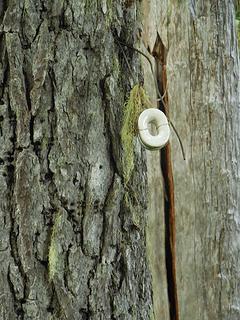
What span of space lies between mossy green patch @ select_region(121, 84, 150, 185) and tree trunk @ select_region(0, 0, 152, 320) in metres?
0.02

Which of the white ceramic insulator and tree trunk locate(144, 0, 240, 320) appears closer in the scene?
the white ceramic insulator

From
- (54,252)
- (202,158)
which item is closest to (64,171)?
(54,252)

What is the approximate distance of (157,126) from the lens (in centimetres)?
156

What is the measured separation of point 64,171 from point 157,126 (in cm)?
29

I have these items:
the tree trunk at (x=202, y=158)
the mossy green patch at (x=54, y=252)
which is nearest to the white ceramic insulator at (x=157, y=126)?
the mossy green patch at (x=54, y=252)

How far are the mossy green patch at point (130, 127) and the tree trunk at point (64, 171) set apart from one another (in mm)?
19

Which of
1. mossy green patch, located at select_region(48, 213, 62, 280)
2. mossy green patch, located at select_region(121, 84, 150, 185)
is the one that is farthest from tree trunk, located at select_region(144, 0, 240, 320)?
mossy green patch, located at select_region(48, 213, 62, 280)

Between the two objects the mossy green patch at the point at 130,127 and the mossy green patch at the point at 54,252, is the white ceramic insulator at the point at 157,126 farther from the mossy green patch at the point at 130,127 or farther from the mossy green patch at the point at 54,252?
the mossy green patch at the point at 54,252

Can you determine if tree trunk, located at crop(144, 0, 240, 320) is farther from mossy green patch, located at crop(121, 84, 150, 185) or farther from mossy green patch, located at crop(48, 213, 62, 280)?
mossy green patch, located at crop(48, 213, 62, 280)

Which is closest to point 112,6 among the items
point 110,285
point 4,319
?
point 110,285

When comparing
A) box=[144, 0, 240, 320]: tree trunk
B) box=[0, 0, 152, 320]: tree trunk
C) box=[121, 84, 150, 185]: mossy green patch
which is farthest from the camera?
box=[144, 0, 240, 320]: tree trunk

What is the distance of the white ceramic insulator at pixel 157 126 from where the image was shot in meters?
1.50

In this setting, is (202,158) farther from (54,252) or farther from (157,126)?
(54,252)

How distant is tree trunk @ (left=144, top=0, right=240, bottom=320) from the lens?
6.50 feet
